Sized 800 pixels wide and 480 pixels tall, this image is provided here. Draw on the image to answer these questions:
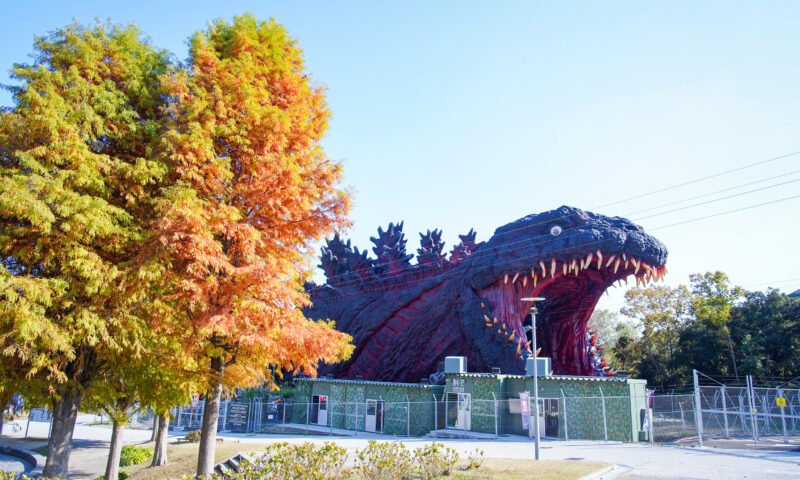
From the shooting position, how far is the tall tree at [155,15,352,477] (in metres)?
9.19

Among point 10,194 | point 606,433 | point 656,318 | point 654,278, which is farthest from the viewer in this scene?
point 656,318

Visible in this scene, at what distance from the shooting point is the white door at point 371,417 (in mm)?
23047

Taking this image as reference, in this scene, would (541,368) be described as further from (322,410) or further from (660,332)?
(660,332)

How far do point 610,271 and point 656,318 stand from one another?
Answer: 23.8m

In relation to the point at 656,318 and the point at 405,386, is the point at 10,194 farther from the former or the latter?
the point at 656,318

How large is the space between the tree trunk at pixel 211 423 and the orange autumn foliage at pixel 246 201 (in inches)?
7.4

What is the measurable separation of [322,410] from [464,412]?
30.0 ft

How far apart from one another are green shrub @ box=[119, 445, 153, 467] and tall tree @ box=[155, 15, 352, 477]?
10.7 meters

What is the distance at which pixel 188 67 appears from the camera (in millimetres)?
11312

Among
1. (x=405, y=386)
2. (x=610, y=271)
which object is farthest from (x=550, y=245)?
(x=405, y=386)

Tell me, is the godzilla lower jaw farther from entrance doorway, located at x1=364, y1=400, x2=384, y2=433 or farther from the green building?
entrance doorway, located at x1=364, y1=400, x2=384, y2=433

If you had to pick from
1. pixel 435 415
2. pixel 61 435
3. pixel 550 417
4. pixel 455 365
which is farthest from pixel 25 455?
pixel 550 417

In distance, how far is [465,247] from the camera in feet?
90.0

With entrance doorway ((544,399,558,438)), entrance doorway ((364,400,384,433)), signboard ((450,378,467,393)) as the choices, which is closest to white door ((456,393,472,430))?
signboard ((450,378,467,393))
